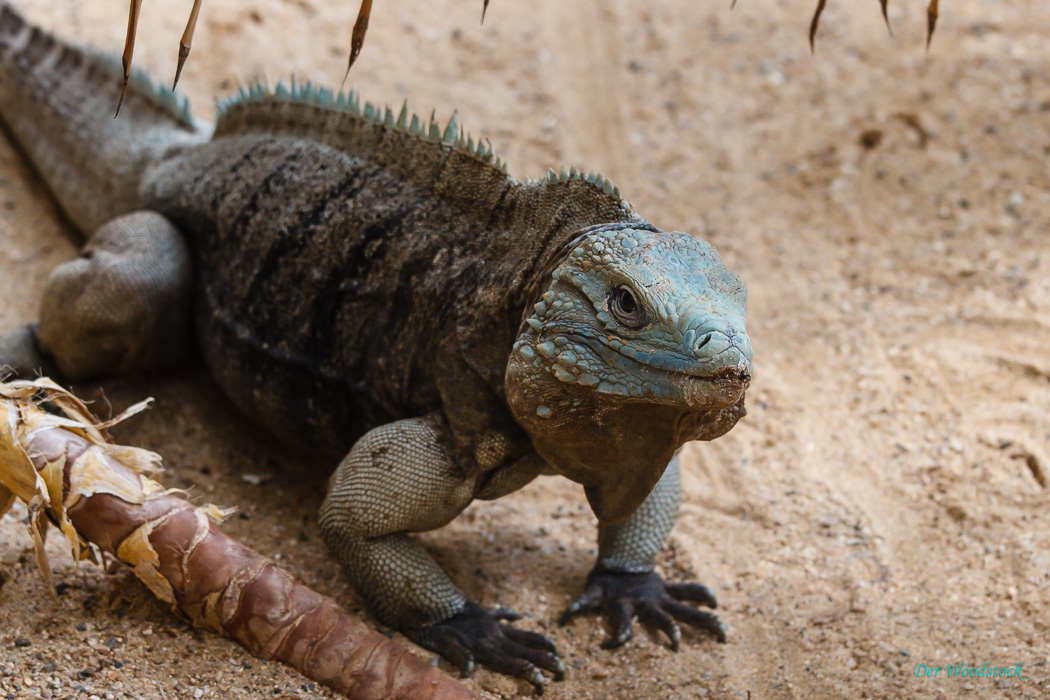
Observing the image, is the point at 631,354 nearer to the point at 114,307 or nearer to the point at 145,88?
the point at 114,307

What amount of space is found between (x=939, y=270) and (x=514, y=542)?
3.59 metres

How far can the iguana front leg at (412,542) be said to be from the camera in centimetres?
382

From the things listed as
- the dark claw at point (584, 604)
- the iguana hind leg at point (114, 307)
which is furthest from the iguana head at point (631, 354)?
the iguana hind leg at point (114, 307)

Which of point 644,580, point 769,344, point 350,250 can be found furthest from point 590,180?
point 769,344

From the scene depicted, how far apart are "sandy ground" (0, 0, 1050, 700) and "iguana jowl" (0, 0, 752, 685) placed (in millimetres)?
373

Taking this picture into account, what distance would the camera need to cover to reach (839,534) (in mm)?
4750

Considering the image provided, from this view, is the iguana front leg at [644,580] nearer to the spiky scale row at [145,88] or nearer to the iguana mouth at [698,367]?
the iguana mouth at [698,367]

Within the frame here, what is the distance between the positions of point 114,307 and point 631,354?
2.99 metres

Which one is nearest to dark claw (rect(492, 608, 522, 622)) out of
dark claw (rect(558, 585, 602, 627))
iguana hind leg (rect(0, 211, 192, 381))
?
dark claw (rect(558, 585, 602, 627))

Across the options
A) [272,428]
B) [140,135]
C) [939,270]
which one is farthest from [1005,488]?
[140,135]

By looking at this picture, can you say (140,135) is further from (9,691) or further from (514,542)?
(9,691)

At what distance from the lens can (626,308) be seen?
10.3 feet

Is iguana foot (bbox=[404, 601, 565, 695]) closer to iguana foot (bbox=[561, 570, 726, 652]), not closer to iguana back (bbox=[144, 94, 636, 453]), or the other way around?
iguana foot (bbox=[561, 570, 726, 652])

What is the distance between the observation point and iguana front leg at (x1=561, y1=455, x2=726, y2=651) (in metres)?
4.23
